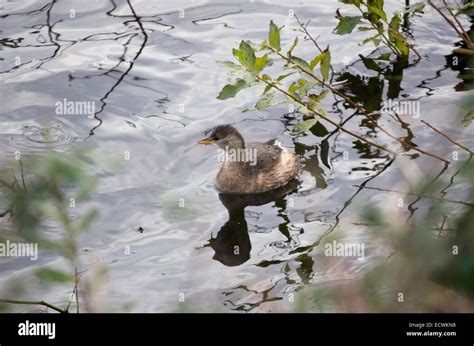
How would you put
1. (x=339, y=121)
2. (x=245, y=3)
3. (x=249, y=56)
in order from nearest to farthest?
1. (x=249, y=56)
2. (x=339, y=121)
3. (x=245, y=3)

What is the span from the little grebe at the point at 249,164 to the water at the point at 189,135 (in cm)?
16

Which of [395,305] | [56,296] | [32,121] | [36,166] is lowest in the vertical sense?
[56,296]

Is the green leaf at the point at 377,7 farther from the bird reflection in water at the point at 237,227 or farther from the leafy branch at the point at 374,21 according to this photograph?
the bird reflection in water at the point at 237,227

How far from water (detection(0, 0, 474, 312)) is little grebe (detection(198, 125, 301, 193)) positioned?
0.53 feet

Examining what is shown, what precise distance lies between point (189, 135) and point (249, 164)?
73cm

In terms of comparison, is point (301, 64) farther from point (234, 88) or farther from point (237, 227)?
point (237, 227)

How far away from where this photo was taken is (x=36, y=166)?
9.00 feet

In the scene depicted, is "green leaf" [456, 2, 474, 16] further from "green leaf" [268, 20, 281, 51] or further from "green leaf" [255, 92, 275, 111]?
"green leaf" [255, 92, 275, 111]

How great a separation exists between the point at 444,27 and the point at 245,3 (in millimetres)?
2786

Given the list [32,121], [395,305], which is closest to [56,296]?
[32,121]

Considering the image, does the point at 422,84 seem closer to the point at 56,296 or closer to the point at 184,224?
the point at 184,224

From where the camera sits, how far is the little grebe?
8.96 metres

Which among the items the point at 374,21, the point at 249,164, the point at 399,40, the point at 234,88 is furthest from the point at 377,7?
the point at 234,88

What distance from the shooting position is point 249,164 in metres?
9.34
